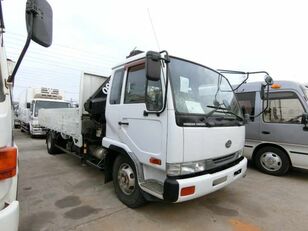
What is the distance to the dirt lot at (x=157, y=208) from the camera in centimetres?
291

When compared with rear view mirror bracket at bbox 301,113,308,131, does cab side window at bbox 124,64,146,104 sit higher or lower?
higher

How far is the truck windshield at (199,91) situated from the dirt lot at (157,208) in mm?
1446

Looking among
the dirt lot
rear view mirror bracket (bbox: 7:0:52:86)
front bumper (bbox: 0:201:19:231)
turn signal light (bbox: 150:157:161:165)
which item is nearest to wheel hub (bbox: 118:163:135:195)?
the dirt lot

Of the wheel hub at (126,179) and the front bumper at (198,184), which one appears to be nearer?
the front bumper at (198,184)

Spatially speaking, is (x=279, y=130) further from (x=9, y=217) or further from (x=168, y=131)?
(x=9, y=217)

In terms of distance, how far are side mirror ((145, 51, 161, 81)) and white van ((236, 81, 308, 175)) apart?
304cm

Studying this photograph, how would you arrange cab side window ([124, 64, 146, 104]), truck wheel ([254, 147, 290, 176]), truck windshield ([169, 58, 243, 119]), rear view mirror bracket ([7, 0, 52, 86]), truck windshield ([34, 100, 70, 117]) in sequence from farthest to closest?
1. truck windshield ([34, 100, 70, 117])
2. truck wheel ([254, 147, 290, 176])
3. cab side window ([124, 64, 146, 104])
4. truck windshield ([169, 58, 243, 119])
5. rear view mirror bracket ([7, 0, 52, 86])

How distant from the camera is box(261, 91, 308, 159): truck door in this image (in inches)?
191

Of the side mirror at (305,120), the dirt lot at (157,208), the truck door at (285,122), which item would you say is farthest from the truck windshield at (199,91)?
the truck door at (285,122)

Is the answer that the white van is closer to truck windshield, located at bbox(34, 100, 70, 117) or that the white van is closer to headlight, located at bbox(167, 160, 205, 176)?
headlight, located at bbox(167, 160, 205, 176)

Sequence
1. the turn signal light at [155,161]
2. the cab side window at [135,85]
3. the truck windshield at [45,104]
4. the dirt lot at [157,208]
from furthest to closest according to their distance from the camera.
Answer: the truck windshield at [45,104]
the cab side window at [135,85]
the dirt lot at [157,208]
the turn signal light at [155,161]

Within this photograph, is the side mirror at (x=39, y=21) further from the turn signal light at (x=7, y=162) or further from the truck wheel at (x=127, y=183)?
the truck wheel at (x=127, y=183)

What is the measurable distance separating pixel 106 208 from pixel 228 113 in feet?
7.58

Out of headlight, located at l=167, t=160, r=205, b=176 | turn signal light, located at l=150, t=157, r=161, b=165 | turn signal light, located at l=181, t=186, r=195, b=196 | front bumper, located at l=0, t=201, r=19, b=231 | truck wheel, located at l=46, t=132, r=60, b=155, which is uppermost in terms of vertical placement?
turn signal light, located at l=150, t=157, r=161, b=165
